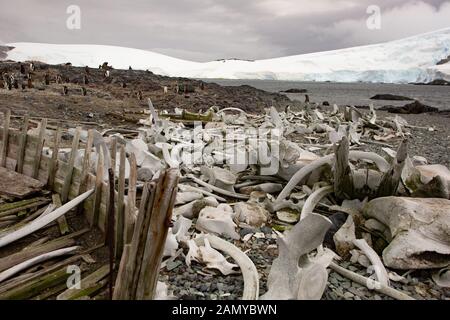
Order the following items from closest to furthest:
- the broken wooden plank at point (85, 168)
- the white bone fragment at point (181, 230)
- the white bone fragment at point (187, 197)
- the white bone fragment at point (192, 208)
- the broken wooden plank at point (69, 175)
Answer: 1. the white bone fragment at point (181, 230)
2. the broken wooden plank at point (85, 168)
3. the broken wooden plank at point (69, 175)
4. the white bone fragment at point (192, 208)
5. the white bone fragment at point (187, 197)

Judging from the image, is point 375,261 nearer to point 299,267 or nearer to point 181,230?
point 299,267

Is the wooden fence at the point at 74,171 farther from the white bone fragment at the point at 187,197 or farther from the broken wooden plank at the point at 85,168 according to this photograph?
the white bone fragment at the point at 187,197

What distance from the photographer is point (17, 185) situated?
5207 mm

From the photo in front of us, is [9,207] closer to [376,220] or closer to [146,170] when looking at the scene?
[146,170]

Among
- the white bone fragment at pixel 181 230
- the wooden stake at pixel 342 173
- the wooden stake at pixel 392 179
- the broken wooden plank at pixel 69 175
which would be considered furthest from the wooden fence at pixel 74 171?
the wooden stake at pixel 392 179

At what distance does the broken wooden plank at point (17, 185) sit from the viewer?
5.02 metres

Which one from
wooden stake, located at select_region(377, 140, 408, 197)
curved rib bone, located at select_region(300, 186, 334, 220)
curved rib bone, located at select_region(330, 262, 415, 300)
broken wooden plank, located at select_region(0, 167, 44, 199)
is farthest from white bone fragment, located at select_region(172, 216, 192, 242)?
wooden stake, located at select_region(377, 140, 408, 197)

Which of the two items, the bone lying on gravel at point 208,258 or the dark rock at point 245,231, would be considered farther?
the dark rock at point 245,231

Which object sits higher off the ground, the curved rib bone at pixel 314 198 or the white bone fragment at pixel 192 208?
the curved rib bone at pixel 314 198

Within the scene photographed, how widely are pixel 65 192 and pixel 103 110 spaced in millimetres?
13090

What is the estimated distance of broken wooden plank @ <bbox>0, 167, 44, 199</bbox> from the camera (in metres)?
5.02

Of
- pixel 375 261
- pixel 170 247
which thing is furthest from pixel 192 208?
pixel 375 261

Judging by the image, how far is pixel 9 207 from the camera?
4.71 metres
